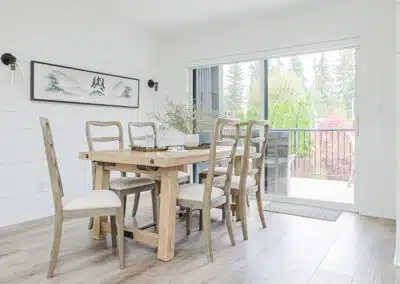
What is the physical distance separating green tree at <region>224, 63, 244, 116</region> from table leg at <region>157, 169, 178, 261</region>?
2489mm

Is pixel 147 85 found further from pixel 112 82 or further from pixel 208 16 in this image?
pixel 208 16

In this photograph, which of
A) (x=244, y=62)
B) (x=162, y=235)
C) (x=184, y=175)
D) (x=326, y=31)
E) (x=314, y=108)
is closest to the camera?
(x=162, y=235)

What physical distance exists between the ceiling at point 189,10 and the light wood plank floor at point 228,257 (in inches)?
98.5

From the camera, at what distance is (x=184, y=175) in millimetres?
3396

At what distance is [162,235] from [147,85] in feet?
9.86

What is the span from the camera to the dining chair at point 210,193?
227 centimetres

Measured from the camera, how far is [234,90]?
15.2ft

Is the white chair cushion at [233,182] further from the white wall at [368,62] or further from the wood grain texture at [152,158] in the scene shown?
the white wall at [368,62]

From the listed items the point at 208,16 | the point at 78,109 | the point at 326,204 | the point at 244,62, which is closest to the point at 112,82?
the point at 78,109

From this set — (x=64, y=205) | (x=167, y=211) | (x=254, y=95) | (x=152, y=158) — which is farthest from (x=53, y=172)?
(x=254, y=95)

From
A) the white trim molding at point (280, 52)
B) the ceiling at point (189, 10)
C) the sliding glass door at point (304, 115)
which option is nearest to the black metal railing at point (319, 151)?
the sliding glass door at point (304, 115)

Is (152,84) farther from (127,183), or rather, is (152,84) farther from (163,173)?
(163,173)

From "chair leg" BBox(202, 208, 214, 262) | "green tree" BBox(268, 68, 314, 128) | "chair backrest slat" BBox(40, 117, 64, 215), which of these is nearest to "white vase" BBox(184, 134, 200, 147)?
"chair leg" BBox(202, 208, 214, 262)

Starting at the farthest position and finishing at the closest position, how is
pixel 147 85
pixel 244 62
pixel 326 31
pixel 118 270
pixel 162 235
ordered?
pixel 147 85, pixel 244 62, pixel 326 31, pixel 162 235, pixel 118 270
